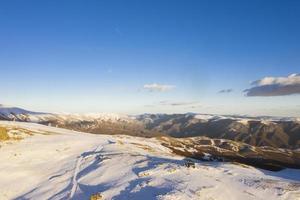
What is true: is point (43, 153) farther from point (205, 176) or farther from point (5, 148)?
point (205, 176)

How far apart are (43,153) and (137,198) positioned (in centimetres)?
3113

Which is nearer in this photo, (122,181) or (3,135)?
(122,181)

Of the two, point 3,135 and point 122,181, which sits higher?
point 3,135

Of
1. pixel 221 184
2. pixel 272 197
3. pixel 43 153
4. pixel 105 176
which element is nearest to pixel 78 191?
pixel 105 176

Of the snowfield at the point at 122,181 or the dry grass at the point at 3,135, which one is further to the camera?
the dry grass at the point at 3,135

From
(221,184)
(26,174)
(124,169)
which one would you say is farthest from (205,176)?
(26,174)

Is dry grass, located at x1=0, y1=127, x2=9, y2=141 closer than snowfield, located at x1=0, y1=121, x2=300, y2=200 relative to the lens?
No

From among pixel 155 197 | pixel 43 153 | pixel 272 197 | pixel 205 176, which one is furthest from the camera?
pixel 43 153

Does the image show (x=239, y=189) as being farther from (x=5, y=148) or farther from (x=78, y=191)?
(x=5, y=148)

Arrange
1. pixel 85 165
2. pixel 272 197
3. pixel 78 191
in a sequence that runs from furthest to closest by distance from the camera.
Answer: pixel 85 165 < pixel 78 191 < pixel 272 197

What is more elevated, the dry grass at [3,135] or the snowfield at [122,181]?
the dry grass at [3,135]

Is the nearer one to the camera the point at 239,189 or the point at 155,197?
the point at 155,197

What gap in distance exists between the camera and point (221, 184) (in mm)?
33469

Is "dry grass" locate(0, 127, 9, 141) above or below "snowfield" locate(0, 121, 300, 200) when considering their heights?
above
